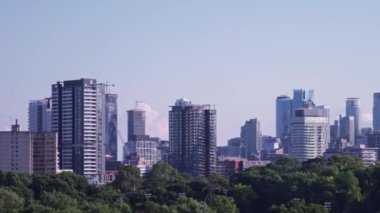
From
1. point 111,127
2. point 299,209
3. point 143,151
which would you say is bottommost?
point 299,209

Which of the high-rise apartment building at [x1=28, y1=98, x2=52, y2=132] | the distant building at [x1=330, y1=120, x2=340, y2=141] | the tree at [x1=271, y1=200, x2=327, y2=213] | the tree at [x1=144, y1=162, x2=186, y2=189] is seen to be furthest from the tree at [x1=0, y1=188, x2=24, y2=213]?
the distant building at [x1=330, y1=120, x2=340, y2=141]

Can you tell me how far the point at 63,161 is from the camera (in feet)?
229

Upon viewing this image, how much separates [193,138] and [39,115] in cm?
1637

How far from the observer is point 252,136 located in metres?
110

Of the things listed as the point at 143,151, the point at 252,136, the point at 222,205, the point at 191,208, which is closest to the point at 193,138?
the point at 143,151

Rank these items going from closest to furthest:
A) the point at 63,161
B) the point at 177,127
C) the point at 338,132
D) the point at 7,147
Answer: the point at 7,147 < the point at 63,161 < the point at 177,127 < the point at 338,132

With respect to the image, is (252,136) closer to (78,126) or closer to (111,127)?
(111,127)

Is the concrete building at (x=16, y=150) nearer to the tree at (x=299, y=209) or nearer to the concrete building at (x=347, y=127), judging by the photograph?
the tree at (x=299, y=209)

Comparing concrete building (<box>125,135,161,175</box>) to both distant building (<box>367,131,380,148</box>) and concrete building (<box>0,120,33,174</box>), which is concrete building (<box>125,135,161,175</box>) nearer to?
distant building (<box>367,131,380,148</box>)

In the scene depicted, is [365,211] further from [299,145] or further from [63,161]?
[299,145]

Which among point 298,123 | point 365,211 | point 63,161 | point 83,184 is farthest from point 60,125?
point 365,211

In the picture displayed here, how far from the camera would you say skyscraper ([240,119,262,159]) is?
10838 cm

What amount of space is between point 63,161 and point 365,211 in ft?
119

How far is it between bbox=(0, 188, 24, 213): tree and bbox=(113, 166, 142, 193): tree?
49.9ft
